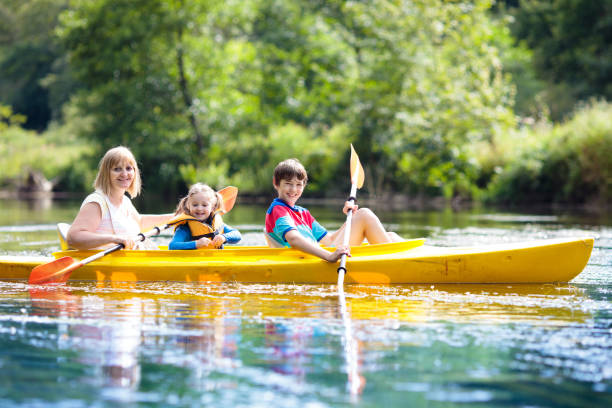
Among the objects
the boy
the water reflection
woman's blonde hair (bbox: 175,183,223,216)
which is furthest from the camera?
woman's blonde hair (bbox: 175,183,223,216)

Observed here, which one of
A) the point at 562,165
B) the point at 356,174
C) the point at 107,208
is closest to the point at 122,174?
the point at 107,208

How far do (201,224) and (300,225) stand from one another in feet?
2.53

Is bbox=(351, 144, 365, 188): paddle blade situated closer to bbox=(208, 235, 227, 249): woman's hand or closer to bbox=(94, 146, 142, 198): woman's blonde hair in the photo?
bbox=(208, 235, 227, 249): woman's hand

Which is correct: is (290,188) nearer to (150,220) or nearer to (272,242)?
(272,242)

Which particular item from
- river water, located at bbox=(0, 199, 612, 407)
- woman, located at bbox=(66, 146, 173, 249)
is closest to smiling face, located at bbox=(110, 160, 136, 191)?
woman, located at bbox=(66, 146, 173, 249)

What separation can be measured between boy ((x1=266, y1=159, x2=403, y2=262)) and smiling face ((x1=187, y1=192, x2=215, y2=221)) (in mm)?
479

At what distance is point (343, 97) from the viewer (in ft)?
68.8

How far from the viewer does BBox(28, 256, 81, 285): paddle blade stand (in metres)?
5.60

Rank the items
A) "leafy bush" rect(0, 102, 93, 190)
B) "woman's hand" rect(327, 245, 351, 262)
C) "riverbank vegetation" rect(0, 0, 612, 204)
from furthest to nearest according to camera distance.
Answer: "leafy bush" rect(0, 102, 93, 190)
"riverbank vegetation" rect(0, 0, 612, 204)
"woman's hand" rect(327, 245, 351, 262)

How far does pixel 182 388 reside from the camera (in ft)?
9.99

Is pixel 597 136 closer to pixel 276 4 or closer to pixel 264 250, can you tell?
pixel 264 250

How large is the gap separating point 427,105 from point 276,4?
9.82 m

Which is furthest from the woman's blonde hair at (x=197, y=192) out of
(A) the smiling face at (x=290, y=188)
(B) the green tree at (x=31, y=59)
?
(B) the green tree at (x=31, y=59)

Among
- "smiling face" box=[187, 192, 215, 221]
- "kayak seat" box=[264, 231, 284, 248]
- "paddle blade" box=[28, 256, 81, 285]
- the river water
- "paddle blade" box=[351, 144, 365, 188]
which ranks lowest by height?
the river water
